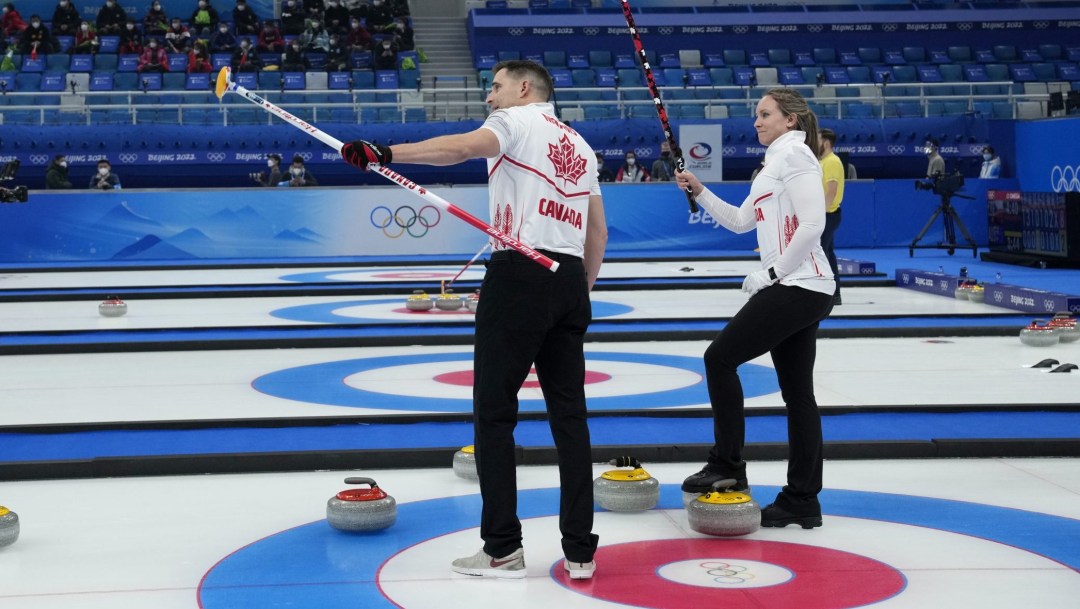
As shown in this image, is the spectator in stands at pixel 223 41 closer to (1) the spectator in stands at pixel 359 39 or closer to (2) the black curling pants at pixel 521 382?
(1) the spectator in stands at pixel 359 39

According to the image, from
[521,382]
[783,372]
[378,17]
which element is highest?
[378,17]

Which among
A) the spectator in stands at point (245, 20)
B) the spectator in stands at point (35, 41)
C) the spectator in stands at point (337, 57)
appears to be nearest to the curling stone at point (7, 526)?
the spectator in stands at point (337, 57)

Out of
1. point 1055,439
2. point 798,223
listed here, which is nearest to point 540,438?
point 798,223

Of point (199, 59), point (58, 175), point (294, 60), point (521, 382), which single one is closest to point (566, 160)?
point (521, 382)

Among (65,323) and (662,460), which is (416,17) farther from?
(662,460)

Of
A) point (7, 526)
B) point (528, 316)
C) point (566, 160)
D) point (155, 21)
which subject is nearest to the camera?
point (528, 316)

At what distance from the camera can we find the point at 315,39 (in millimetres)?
29281

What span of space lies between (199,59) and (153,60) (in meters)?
1.01

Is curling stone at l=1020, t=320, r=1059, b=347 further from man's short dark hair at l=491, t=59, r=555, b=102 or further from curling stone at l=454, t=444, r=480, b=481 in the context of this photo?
man's short dark hair at l=491, t=59, r=555, b=102

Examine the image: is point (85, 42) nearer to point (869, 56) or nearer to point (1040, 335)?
point (869, 56)

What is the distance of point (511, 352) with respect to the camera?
4.26 m

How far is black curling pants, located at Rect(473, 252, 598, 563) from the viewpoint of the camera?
14.0 feet

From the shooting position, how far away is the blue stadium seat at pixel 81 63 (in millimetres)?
28141

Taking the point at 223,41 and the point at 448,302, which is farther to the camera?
the point at 223,41
